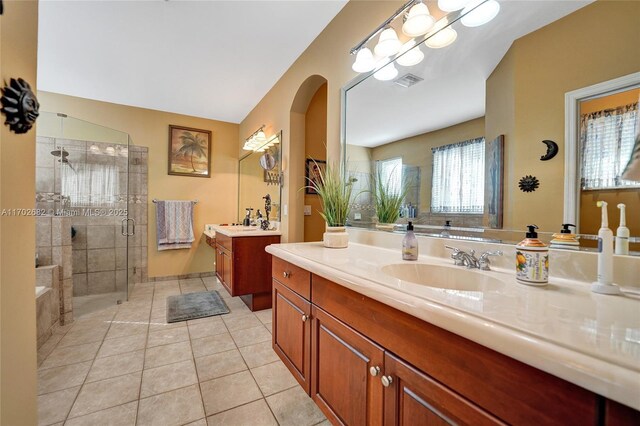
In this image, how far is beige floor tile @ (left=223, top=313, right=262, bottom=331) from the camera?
7.95 feet

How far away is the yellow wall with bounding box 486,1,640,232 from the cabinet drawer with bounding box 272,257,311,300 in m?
0.92

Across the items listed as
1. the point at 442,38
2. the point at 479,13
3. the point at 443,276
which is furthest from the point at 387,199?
the point at 479,13

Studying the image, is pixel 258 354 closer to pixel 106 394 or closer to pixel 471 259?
pixel 106 394

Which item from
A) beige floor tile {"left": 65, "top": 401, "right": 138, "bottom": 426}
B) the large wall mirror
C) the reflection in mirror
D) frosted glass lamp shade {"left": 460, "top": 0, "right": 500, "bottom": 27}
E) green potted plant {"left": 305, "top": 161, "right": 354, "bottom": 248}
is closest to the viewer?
the large wall mirror

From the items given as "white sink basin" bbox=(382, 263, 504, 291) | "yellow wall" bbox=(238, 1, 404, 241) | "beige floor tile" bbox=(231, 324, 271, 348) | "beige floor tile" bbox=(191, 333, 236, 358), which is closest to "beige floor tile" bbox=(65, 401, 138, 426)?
"beige floor tile" bbox=(191, 333, 236, 358)

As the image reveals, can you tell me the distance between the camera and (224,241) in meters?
3.03

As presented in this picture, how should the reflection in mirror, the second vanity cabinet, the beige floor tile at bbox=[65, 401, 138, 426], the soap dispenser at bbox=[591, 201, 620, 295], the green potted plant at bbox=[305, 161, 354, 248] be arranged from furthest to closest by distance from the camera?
the reflection in mirror → the green potted plant at bbox=[305, 161, 354, 248] → the beige floor tile at bbox=[65, 401, 138, 426] → the soap dispenser at bbox=[591, 201, 620, 295] → the second vanity cabinet

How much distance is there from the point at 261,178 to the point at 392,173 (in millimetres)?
2287

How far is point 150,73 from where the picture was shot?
112 inches

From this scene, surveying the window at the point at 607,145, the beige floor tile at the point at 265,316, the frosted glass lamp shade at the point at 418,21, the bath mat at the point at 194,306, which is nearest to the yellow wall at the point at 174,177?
the bath mat at the point at 194,306

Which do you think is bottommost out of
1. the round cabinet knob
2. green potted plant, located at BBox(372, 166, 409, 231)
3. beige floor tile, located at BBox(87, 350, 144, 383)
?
beige floor tile, located at BBox(87, 350, 144, 383)

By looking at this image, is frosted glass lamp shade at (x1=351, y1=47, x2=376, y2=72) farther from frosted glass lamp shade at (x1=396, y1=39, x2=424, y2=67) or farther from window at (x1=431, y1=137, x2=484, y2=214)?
window at (x1=431, y1=137, x2=484, y2=214)

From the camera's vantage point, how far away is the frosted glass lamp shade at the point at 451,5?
120 centimetres

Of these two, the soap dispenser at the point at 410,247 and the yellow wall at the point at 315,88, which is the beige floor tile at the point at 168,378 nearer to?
the yellow wall at the point at 315,88
